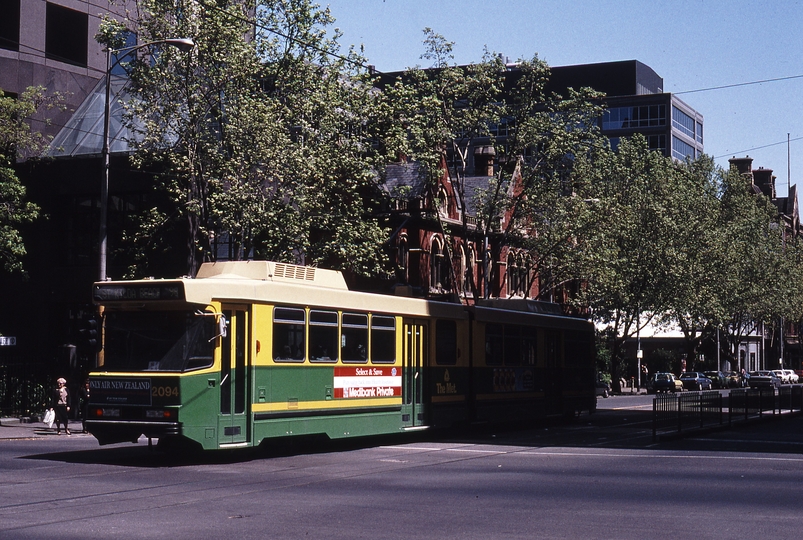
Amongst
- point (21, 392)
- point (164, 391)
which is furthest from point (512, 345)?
point (21, 392)

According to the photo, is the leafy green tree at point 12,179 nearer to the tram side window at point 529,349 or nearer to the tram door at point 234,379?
the tram side window at point 529,349

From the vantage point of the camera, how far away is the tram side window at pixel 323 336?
66.1 feet

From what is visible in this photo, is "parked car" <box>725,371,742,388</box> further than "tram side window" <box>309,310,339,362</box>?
Yes

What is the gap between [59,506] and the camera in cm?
1259

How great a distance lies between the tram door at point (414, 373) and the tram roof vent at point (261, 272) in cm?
321

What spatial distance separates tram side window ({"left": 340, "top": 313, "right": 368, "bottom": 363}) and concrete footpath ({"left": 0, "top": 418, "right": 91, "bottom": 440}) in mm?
10220

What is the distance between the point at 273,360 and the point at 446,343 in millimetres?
6707

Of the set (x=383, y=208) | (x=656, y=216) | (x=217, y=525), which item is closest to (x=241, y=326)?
(x=217, y=525)

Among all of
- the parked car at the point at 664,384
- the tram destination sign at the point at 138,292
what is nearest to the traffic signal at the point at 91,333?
the tram destination sign at the point at 138,292

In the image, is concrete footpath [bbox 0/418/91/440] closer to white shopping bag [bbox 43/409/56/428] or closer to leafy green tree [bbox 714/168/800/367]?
white shopping bag [bbox 43/409/56/428]

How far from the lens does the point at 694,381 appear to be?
7300cm

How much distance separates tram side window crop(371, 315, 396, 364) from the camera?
72.3 ft

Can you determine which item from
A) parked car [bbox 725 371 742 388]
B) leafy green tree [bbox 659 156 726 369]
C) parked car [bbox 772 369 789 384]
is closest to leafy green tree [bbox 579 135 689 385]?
leafy green tree [bbox 659 156 726 369]

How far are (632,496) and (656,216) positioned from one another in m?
47.6
